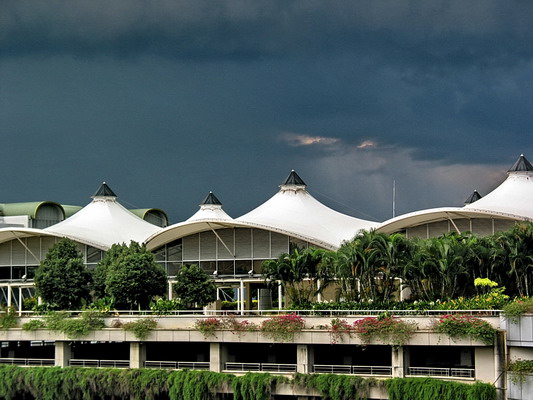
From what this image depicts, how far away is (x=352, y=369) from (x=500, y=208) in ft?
80.6

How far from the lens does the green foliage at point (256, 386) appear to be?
4528cm

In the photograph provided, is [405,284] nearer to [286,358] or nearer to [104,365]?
[286,358]

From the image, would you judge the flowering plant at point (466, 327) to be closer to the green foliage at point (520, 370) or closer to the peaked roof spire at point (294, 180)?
the green foliage at point (520, 370)

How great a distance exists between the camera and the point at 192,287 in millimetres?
56781

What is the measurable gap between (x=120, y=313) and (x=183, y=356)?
17.2ft

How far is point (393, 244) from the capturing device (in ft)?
166

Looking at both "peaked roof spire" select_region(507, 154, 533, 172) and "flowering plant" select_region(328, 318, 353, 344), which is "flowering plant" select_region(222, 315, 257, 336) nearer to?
"flowering plant" select_region(328, 318, 353, 344)

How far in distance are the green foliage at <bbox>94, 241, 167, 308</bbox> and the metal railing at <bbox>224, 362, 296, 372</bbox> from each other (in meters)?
11.1

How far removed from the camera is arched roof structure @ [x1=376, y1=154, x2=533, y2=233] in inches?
2472

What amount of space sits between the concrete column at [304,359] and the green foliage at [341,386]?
1417 millimetres

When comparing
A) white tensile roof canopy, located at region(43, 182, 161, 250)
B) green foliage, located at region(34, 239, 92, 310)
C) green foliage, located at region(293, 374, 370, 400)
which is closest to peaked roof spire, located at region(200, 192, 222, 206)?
white tensile roof canopy, located at region(43, 182, 161, 250)

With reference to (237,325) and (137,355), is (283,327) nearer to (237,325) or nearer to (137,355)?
(237,325)

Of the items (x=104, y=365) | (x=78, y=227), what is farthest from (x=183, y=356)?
(x=78, y=227)

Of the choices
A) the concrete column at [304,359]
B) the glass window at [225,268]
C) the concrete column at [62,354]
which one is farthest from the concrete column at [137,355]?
the glass window at [225,268]
